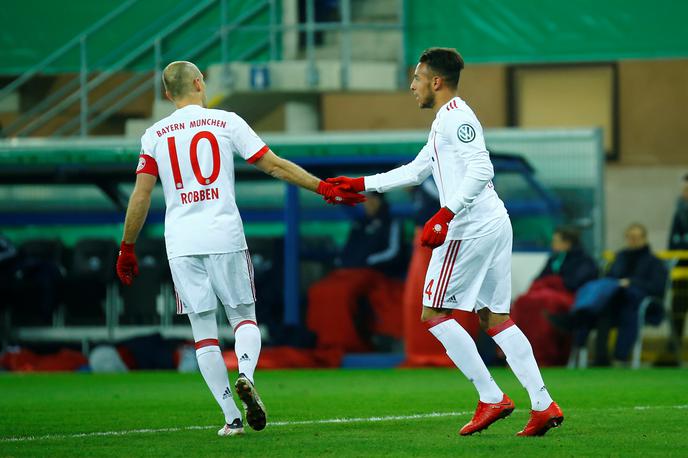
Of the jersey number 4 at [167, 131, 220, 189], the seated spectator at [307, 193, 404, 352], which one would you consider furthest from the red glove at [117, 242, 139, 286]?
the seated spectator at [307, 193, 404, 352]

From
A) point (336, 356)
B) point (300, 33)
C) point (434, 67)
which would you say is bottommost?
point (336, 356)

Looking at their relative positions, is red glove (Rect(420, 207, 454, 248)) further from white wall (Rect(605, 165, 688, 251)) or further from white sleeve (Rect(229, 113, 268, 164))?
white wall (Rect(605, 165, 688, 251))

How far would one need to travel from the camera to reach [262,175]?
59.4 ft

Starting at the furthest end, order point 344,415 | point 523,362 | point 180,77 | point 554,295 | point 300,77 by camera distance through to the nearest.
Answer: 1. point 300,77
2. point 554,295
3. point 344,415
4. point 180,77
5. point 523,362

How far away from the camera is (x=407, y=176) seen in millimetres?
8688

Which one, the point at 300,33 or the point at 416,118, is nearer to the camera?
the point at 300,33

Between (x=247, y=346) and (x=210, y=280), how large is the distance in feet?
1.36

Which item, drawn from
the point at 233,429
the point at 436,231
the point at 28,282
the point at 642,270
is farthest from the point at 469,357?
the point at 28,282

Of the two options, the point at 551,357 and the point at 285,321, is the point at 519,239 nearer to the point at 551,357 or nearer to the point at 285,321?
the point at 551,357

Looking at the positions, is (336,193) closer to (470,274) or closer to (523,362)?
(470,274)

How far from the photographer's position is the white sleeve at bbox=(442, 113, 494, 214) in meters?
8.14

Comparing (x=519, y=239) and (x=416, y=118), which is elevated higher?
(x=416, y=118)

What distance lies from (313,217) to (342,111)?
933 centimetres

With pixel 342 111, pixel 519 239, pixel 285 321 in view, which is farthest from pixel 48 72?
pixel 342 111
